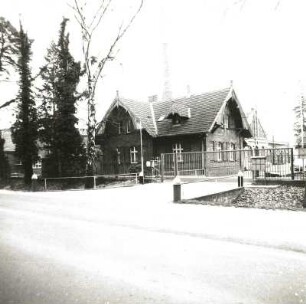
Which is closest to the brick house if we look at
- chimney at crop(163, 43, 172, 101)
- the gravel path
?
chimney at crop(163, 43, 172, 101)

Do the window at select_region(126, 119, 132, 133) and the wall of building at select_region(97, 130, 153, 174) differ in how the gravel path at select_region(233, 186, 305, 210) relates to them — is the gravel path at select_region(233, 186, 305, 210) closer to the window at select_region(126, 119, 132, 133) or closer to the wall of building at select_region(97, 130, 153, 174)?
the wall of building at select_region(97, 130, 153, 174)

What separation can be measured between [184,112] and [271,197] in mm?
16846

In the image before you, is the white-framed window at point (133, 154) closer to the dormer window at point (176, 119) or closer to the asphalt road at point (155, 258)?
the dormer window at point (176, 119)

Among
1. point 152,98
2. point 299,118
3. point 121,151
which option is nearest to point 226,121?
point 121,151

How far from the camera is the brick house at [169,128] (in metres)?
28.8

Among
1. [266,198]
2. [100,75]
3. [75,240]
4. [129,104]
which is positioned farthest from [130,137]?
[75,240]

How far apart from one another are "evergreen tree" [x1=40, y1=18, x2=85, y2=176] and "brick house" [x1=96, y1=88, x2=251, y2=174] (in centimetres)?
257

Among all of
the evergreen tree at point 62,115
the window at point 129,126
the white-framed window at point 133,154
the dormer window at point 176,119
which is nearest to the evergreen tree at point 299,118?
the dormer window at point 176,119

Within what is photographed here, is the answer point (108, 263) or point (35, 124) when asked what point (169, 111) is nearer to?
point (35, 124)

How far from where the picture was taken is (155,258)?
19.3 feet

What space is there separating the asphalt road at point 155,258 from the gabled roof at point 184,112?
62.5ft

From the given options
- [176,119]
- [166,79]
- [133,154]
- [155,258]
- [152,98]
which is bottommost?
[155,258]

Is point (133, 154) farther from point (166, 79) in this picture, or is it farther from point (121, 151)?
point (166, 79)

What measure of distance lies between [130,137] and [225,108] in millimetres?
8846
